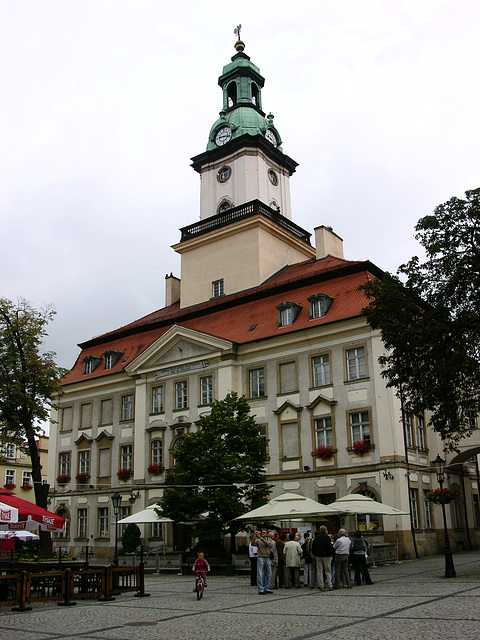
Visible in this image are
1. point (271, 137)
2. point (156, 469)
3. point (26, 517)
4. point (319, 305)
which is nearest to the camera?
point (26, 517)

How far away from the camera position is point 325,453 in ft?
105

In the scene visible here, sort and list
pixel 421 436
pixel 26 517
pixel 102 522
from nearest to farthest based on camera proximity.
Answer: pixel 26 517 → pixel 421 436 → pixel 102 522

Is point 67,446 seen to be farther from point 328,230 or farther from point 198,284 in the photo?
point 328,230

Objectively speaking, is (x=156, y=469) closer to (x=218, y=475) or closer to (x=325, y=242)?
(x=218, y=475)

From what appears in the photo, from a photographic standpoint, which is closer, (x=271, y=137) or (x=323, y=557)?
(x=323, y=557)

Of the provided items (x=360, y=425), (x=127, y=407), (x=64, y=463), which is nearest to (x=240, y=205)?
(x=127, y=407)

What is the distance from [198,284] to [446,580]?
1167 inches

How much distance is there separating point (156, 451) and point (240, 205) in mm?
16616

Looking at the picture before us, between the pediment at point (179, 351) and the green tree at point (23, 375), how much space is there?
8.21 meters

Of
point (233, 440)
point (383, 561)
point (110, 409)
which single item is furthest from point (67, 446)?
point (383, 561)

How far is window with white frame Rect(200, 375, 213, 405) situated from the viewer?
37188 mm

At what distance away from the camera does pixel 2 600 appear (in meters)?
15.6

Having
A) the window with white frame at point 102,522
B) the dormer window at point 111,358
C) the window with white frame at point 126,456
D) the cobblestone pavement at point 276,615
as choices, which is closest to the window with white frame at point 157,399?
the window with white frame at point 126,456

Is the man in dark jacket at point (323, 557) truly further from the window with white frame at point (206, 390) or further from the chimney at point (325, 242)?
the chimney at point (325, 242)
